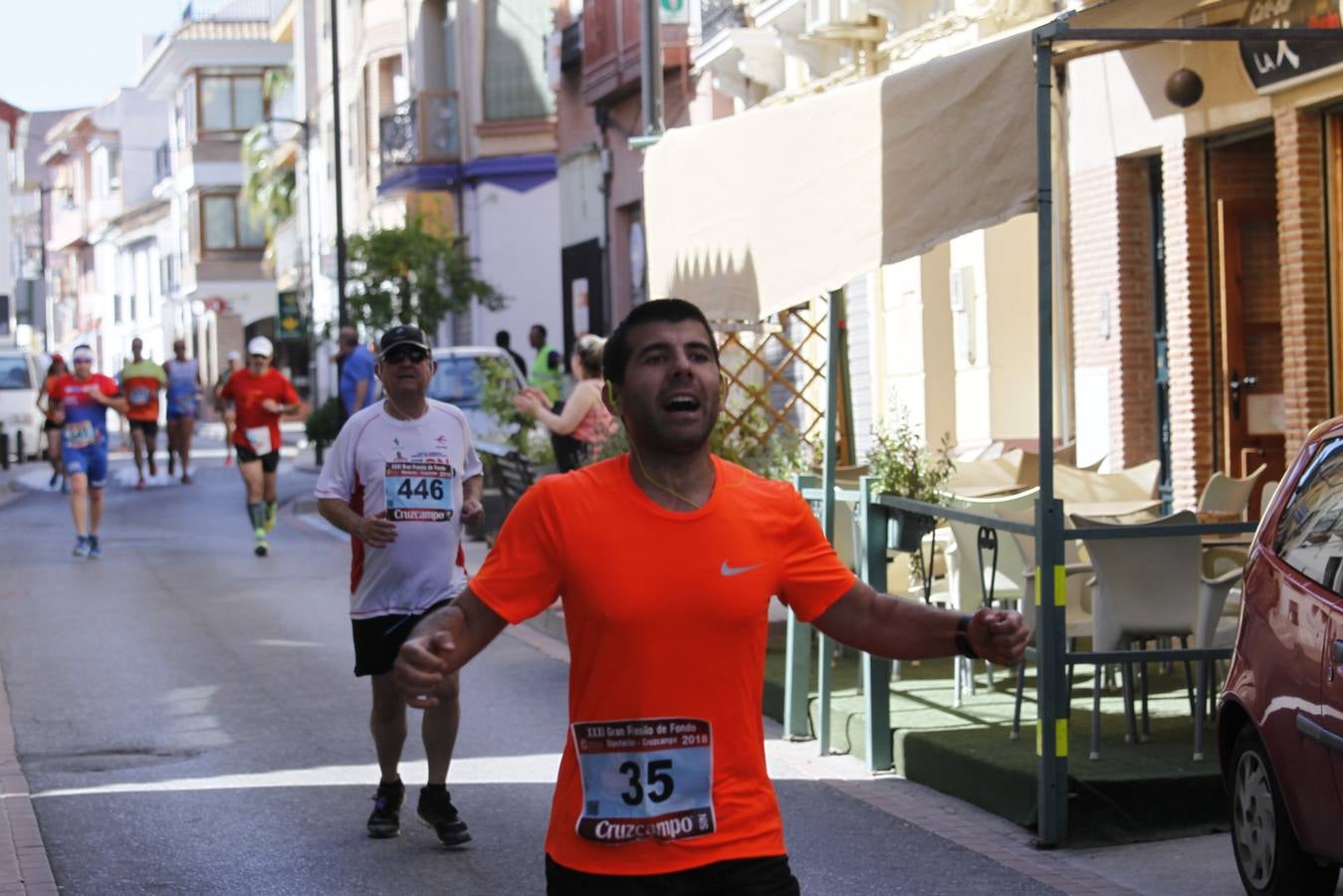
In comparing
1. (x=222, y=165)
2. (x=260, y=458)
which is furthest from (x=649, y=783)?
(x=222, y=165)

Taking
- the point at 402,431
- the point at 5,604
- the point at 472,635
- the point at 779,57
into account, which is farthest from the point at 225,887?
the point at 779,57

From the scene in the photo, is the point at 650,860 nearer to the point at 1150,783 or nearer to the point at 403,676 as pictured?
the point at 403,676

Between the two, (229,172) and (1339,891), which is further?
(229,172)

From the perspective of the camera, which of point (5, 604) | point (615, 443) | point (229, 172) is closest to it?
point (615, 443)

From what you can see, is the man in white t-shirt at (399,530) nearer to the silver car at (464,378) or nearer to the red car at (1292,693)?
the red car at (1292,693)

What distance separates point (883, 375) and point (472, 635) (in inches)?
724

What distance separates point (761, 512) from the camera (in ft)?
14.9

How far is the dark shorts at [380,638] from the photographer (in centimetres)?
860

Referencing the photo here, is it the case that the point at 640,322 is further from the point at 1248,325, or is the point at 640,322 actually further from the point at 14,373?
the point at 14,373

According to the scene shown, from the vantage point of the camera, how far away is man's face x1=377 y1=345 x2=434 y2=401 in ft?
28.8

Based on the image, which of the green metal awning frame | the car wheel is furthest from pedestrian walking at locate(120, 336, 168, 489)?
the car wheel

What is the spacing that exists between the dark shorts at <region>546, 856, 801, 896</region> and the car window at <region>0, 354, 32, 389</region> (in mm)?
38341

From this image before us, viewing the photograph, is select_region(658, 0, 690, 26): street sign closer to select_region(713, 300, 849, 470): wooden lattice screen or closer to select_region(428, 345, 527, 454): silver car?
select_region(428, 345, 527, 454): silver car

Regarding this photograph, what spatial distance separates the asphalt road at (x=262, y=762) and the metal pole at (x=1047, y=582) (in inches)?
15.2
